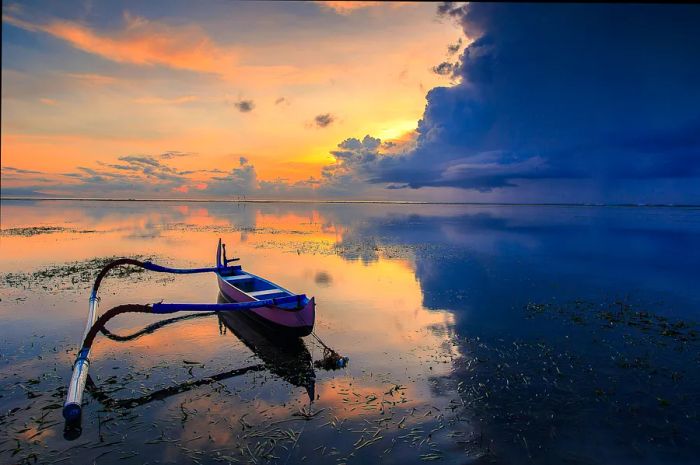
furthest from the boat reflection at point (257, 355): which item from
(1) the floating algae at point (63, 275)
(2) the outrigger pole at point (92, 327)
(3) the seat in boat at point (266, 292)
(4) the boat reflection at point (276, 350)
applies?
(1) the floating algae at point (63, 275)

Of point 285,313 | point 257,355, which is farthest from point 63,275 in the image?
point 285,313

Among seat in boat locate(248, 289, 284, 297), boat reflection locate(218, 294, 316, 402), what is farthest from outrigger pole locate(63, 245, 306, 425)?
seat in boat locate(248, 289, 284, 297)

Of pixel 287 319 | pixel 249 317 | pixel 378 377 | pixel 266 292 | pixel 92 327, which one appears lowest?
pixel 378 377

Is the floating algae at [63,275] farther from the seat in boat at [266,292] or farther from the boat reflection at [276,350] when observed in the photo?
the seat in boat at [266,292]

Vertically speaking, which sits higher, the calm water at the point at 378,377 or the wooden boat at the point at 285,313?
the wooden boat at the point at 285,313

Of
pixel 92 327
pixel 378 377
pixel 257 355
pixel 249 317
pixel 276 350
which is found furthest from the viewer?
pixel 249 317

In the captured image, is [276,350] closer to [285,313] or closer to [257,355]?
[257,355]

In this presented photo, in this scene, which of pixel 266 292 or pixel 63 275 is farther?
pixel 63 275

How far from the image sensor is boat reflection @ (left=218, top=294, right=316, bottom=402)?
15.0 m

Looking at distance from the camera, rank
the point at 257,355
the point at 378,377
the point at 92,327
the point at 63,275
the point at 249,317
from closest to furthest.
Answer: the point at 92,327 < the point at 378,377 < the point at 257,355 < the point at 249,317 < the point at 63,275

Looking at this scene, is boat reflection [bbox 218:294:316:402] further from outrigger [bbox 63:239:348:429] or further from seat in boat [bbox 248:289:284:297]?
seat in boat [bbox 248:289:284:297]

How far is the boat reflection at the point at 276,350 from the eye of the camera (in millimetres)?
14994

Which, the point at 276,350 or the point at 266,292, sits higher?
the point at 266,292

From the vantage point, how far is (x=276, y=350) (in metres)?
17.8
